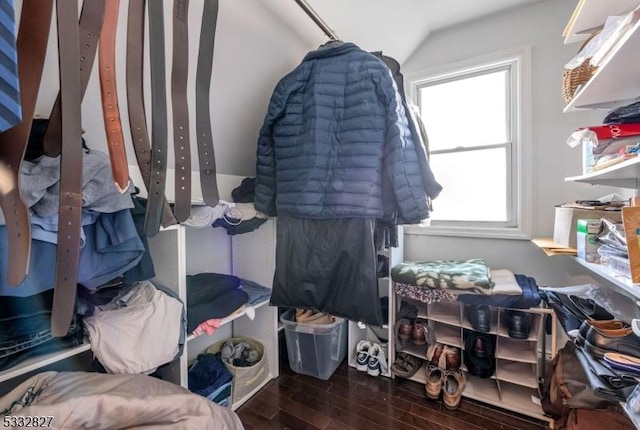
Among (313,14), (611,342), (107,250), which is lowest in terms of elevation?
(611,342)

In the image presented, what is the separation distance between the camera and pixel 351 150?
3.64 ft

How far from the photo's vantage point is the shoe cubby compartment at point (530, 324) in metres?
1.50

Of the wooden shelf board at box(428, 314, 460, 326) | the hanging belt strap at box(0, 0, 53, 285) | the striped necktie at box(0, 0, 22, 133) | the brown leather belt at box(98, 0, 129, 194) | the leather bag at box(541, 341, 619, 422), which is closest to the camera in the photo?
the striped necktie at box(0, 0, 22, 133)

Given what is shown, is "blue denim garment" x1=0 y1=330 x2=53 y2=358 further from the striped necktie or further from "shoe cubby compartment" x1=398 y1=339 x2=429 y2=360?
"shoe cubby compartment" x1=398 y1=339 x2=429 y2=360

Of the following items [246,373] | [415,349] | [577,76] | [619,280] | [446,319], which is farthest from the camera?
[415,349]

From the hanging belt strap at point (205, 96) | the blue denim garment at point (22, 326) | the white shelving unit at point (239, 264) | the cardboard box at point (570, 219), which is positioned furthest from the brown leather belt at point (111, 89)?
the cardboard box at point (570, 219)

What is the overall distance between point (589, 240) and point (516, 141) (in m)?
0.98

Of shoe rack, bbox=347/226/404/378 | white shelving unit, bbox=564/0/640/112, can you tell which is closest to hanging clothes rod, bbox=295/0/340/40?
white shelving unit, bbox=564/0/640/112

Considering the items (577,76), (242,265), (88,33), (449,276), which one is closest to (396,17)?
(577,76)

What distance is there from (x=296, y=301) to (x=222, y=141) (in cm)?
94

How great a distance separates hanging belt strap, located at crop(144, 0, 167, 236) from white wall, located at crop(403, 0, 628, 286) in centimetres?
200

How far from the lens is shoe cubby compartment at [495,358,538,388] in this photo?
1.51 metres

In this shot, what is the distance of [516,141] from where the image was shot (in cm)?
188

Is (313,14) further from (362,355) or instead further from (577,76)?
(362,355)
